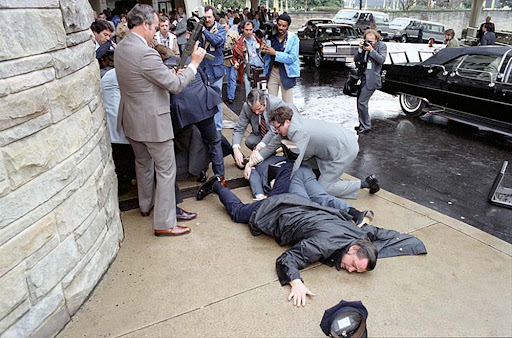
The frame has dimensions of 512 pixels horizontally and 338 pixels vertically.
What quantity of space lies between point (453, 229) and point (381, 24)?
22.9 metres

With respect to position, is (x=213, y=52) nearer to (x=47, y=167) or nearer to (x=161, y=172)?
(x=161, y=172)

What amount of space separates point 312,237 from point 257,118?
2254mm

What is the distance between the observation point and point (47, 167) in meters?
2.35

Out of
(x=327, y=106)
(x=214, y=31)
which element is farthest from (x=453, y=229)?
(x=327, y=106)

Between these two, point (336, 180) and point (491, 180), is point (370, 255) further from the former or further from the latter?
Result: point (491, 180)

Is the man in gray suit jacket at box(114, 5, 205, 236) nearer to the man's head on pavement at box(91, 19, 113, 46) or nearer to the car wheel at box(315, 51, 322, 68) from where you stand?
the man's head on pavement at box(91, 19, 113, 46)

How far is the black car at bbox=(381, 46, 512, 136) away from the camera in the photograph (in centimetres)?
632

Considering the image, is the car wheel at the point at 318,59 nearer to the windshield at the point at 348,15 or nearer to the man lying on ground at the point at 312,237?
the windshield at the point at 348,15

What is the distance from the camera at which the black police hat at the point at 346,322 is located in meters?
2.28

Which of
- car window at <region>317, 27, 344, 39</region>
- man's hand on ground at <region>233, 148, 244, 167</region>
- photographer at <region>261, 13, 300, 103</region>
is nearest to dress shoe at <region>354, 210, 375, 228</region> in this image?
man's hand on ground at <region>233, 148, 244, 167</region>

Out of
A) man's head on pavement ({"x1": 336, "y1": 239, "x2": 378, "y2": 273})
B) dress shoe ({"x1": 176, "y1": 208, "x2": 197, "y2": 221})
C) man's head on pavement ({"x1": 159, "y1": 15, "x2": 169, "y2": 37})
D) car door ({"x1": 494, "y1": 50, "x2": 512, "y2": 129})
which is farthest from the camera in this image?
man's head on pavement ({"x1": 159, "y1": 15, "x2": 169, "y2": 37})

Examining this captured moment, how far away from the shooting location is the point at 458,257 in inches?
133

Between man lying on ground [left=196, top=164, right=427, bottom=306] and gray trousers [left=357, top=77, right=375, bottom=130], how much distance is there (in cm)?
387

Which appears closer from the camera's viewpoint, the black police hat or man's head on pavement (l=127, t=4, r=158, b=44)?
the black police hat
